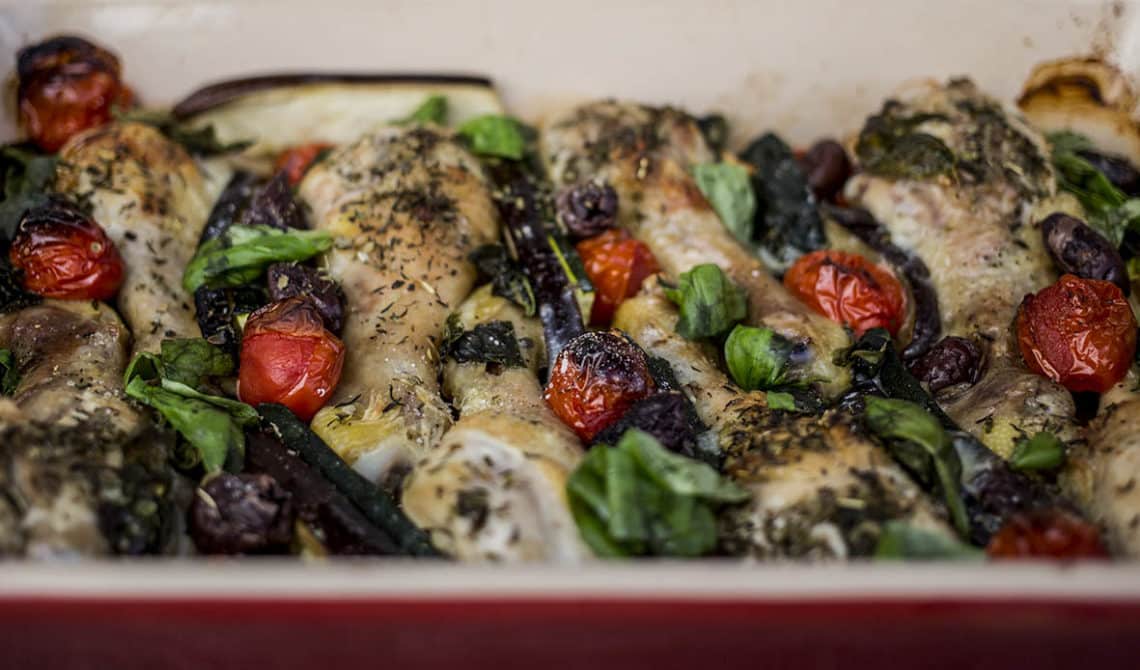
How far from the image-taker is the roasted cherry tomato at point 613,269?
14.2ft

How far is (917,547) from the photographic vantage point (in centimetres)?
287

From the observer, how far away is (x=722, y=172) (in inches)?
193

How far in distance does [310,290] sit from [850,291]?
6.76 ft

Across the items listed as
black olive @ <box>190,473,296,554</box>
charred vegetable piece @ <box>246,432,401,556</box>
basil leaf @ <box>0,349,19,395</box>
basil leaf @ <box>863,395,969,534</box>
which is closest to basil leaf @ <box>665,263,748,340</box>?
basil leaf @ <box>863,395,969,534</box>

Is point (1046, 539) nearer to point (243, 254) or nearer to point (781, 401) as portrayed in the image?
point (781, 401)

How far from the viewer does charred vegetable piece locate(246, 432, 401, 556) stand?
3.16 meters

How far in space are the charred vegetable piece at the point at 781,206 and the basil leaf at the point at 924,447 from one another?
1.42 metres

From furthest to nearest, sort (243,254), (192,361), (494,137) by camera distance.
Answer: (494,137), (243,254), (192,361)

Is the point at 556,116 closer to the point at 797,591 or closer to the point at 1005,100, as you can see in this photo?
the point at 1005,100

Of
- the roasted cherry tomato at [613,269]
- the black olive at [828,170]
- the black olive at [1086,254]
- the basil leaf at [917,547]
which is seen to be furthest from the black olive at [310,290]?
the black olive at [1086,254]

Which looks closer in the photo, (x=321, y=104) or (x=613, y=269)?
(x=613, y=269)

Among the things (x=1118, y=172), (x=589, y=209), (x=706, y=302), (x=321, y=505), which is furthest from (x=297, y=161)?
(x=1118, y=172)

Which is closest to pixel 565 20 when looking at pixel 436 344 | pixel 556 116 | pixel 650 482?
pixel 556 116

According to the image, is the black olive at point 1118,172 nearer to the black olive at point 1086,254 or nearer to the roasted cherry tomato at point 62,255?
the black olive at point 1086,254
